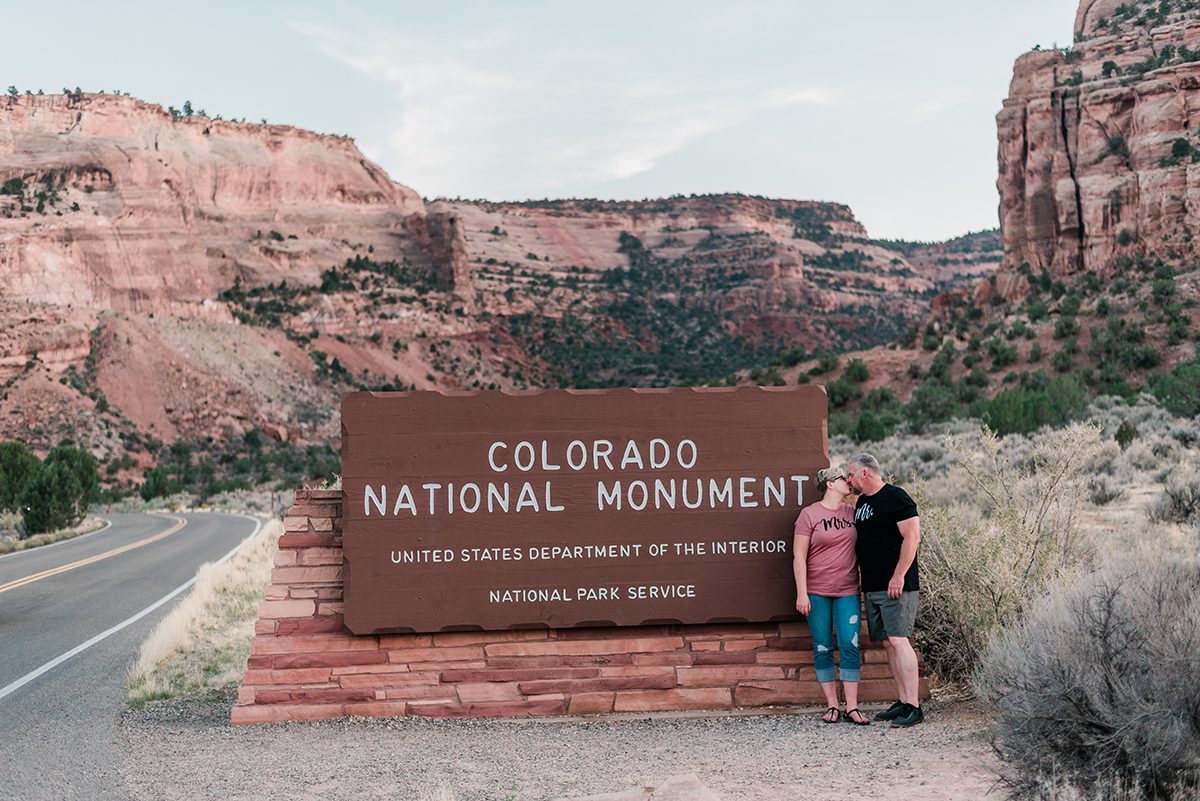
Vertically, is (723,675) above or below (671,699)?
above

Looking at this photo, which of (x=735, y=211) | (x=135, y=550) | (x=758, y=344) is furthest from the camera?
(x=735, y=211)

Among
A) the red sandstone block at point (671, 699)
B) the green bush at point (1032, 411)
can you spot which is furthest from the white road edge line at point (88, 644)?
the green bush at point (1032, 411)

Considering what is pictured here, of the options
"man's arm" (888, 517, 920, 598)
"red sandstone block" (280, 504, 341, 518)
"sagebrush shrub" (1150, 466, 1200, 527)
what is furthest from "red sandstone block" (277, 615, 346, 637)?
"sagebrush shrub" (1150, 466, 1200, 527)

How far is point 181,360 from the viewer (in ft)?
231

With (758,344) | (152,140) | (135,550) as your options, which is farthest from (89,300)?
(758,344)

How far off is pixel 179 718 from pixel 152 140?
295ft

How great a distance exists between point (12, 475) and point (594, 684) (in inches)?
1305

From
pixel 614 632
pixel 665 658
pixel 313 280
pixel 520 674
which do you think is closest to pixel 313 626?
pixel 520 674

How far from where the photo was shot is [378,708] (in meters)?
7.08

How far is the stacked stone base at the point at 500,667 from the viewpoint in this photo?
279 inches

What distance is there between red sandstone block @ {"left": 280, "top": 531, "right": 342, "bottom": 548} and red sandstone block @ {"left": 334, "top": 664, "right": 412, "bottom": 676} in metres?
0.87

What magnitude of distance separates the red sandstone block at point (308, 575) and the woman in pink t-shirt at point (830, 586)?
3.25 metres

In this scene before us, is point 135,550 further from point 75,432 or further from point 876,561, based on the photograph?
point 75,432

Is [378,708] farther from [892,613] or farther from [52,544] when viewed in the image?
[52,544]
